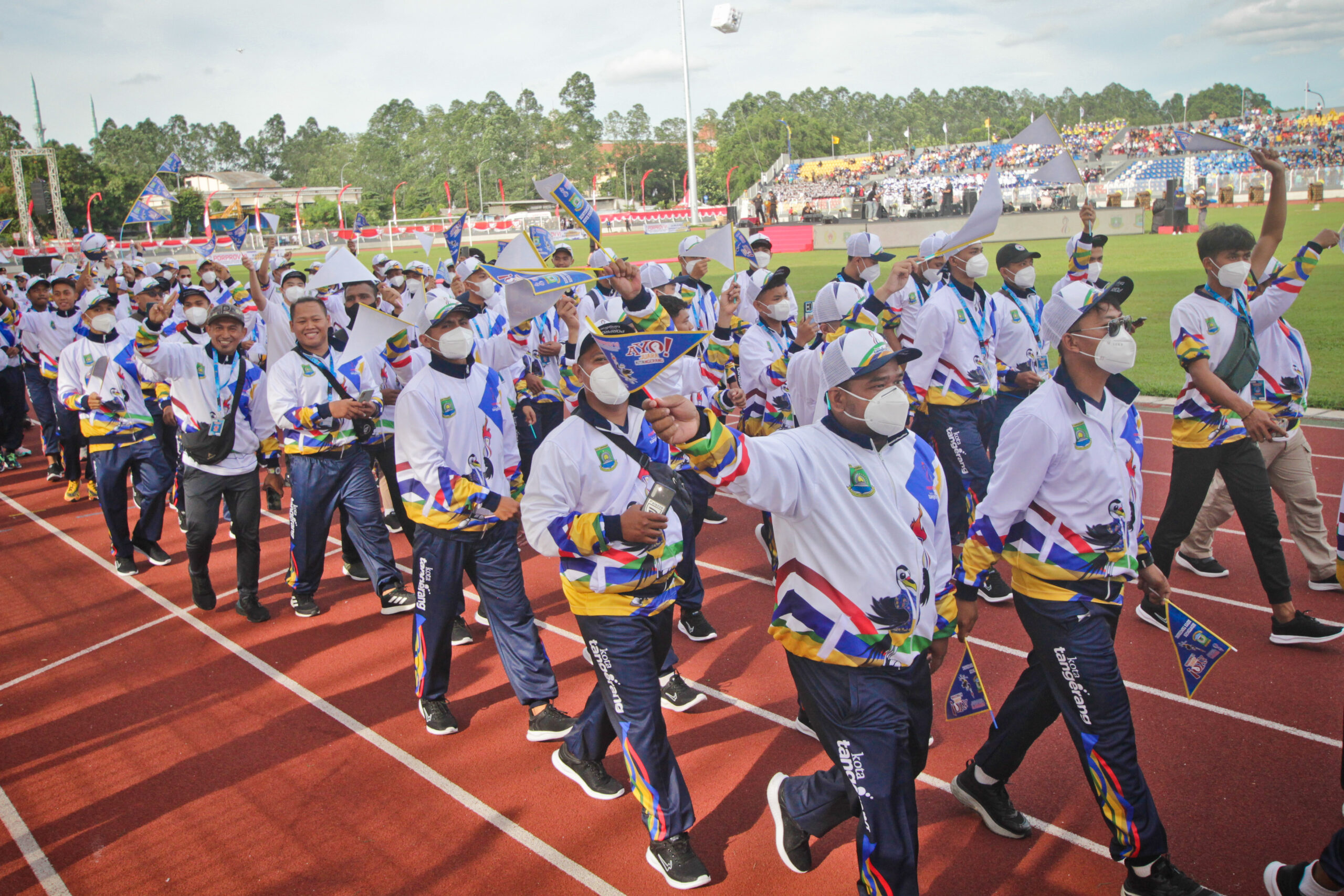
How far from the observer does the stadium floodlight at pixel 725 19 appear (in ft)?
164

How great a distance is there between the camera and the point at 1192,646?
373 cm

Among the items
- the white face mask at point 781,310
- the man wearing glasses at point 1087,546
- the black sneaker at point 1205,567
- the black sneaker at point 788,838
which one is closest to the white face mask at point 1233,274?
the man wearing glasses at point 1087,546

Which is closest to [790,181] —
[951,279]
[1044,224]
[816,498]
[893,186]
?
[893,186]

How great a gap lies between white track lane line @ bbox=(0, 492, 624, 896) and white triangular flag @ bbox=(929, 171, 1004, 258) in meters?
3.70

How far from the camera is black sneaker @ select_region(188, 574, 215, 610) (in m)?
7.16

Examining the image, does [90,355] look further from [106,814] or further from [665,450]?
[665,450]

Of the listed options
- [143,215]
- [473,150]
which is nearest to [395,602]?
[143,215]

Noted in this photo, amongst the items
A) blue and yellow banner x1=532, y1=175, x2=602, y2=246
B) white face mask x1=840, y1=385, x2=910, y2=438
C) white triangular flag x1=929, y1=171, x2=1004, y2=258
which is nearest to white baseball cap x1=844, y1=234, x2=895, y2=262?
white triangular flag x1=929, y1=171, x2=1004, y2=258

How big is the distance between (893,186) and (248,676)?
6073cm

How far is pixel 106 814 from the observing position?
461cm

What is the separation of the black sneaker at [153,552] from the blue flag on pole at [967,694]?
7.86 m

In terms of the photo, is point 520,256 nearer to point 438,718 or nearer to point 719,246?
point 719,246

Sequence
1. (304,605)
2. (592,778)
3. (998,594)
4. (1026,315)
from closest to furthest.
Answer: (592,778), (998,594), (304,605), (1026,315)

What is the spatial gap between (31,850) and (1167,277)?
79.1 feet
